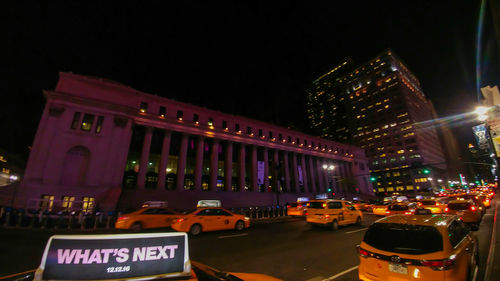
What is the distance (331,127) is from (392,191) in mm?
49189

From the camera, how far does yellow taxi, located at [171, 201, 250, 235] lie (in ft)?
36.8

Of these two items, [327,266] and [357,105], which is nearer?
[327,266]

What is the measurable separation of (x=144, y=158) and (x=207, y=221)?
24.3 metres

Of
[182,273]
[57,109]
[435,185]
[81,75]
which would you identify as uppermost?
[81,75]

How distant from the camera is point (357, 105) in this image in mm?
118375

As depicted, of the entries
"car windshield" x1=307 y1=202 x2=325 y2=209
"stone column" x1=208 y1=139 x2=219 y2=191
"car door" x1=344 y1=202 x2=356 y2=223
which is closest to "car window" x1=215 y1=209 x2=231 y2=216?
"car windshield" x1=307 y1=202 x2=325 y2=209

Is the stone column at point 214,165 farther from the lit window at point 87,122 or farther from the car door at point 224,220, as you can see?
the car door at point 224,220

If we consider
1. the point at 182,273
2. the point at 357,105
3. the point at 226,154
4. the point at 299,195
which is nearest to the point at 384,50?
the point at 357,105

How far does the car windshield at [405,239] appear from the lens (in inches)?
159

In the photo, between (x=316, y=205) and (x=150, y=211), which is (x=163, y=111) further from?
(x=316, y=205)

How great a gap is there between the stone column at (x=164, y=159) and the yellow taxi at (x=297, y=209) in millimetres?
19915

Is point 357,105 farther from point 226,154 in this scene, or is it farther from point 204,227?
point 204,227

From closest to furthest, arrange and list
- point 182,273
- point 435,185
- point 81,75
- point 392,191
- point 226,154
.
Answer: point 182,273, point 81,75, point 226,154, point 435,185, point 392,191

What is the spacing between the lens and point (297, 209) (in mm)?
22266
